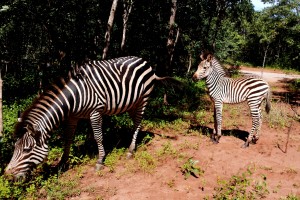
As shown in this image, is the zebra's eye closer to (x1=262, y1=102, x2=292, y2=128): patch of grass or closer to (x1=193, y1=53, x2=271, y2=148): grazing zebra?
(x1=193, y1=53, x2=271, y2=148): grazing zebra

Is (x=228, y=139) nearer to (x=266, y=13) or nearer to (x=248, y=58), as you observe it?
(x=266, y=13)

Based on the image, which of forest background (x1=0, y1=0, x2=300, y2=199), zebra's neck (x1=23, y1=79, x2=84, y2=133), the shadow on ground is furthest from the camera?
forest background (x1=0, y1=0, x2=300, y2=199)

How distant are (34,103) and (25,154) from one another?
1036 mm

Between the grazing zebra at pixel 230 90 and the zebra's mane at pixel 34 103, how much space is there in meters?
3.95

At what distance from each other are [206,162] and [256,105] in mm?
2439

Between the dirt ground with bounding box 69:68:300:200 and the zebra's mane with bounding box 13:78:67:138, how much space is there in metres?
1.69

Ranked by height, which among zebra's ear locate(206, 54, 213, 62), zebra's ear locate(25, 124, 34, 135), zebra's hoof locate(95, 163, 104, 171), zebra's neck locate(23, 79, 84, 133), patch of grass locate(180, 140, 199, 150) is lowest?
zebra's hoof locate(95, 163, 104, 171)

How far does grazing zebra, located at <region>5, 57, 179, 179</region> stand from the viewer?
5305 millimetres

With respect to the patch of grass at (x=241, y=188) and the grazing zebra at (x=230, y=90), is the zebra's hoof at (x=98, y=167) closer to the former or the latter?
the patch of grass at (x=241, y=188)

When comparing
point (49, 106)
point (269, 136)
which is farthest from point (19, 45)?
point (269, 136)

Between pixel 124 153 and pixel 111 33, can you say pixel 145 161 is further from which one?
pixel 111 33

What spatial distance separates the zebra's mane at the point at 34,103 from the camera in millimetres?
5203

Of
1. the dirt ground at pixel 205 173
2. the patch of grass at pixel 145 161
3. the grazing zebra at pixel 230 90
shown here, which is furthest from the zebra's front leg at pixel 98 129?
the grazing zebra at pixel 230 90

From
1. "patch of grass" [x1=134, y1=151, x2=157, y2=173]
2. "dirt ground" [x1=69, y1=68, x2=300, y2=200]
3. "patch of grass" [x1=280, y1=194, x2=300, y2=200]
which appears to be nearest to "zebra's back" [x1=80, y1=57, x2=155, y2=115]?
"patch of grass" [x1=134, y1=151, x2=157, y2=173]
